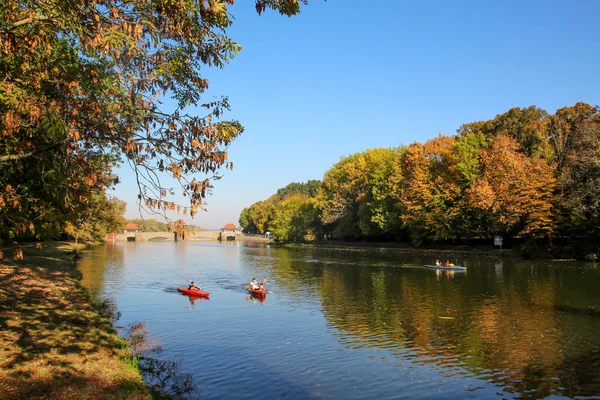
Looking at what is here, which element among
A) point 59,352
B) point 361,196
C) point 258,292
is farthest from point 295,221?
point 59,352

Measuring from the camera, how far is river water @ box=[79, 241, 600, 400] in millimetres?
14250

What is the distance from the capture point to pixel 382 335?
2045 cm

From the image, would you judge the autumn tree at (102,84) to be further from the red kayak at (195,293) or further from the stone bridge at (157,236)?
the stone bridge at (157,236)

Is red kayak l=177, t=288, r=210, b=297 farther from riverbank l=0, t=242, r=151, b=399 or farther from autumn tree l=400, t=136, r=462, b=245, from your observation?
autumn tree l=400, t=136, r=462, b=245

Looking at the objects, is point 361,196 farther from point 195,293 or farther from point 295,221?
point 195,293

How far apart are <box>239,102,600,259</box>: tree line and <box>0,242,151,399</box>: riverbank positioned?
48.0 m

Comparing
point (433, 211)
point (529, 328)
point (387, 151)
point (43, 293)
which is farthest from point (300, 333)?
point (387, 151)

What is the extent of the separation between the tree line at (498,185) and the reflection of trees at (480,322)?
52.4 feet

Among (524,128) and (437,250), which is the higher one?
(524,128)

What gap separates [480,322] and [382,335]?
18.5ft

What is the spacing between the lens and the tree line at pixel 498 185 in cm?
5303

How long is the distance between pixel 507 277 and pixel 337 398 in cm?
3105

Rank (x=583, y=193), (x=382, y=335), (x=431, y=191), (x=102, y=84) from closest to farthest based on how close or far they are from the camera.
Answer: (x=102, y=84) → (x=382, y=335) → (x=583, y=193) → (x=431, y=191)

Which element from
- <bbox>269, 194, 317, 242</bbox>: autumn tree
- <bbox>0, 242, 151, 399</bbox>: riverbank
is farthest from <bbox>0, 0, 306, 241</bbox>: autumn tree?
<bbox>269, 194, 317, 242</bbox>: autumn tree
